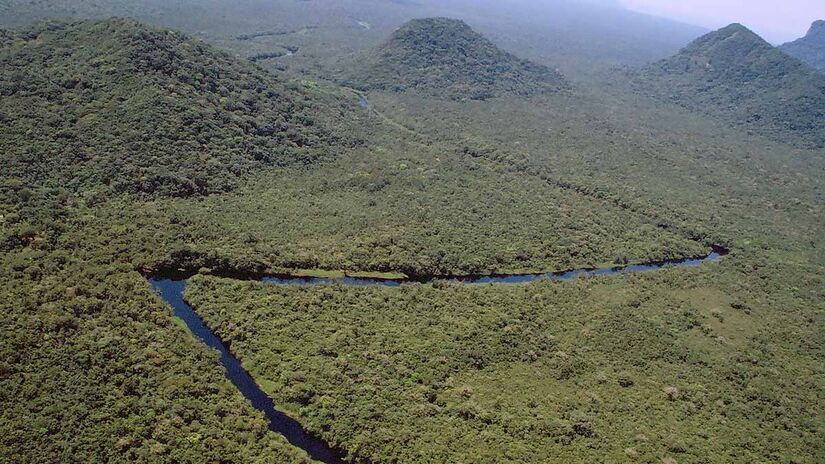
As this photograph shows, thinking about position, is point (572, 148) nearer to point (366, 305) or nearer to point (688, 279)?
point (688, 279)

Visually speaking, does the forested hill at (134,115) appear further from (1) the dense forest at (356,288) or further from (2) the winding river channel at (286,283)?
(2) the winding river channel at (286,283)

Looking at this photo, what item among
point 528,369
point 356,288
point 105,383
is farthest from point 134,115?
point 528,369

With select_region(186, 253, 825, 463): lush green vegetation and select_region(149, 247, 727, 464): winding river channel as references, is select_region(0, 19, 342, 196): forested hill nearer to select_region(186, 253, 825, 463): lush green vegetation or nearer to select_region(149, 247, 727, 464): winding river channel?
select_region(149, 247, 727, 464): winding river channel

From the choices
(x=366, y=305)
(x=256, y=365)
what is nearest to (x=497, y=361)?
(x=366, y=305)

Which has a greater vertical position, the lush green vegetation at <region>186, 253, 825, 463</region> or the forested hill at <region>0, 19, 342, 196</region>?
the forested hill at <region>0, 19, 342, 196</region>

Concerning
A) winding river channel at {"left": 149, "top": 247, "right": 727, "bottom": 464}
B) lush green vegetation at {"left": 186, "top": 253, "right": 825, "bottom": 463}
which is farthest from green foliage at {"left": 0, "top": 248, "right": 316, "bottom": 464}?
lush green vegetation at {"left": 186, "top": 253, "right": 825, "bottom": 463}
